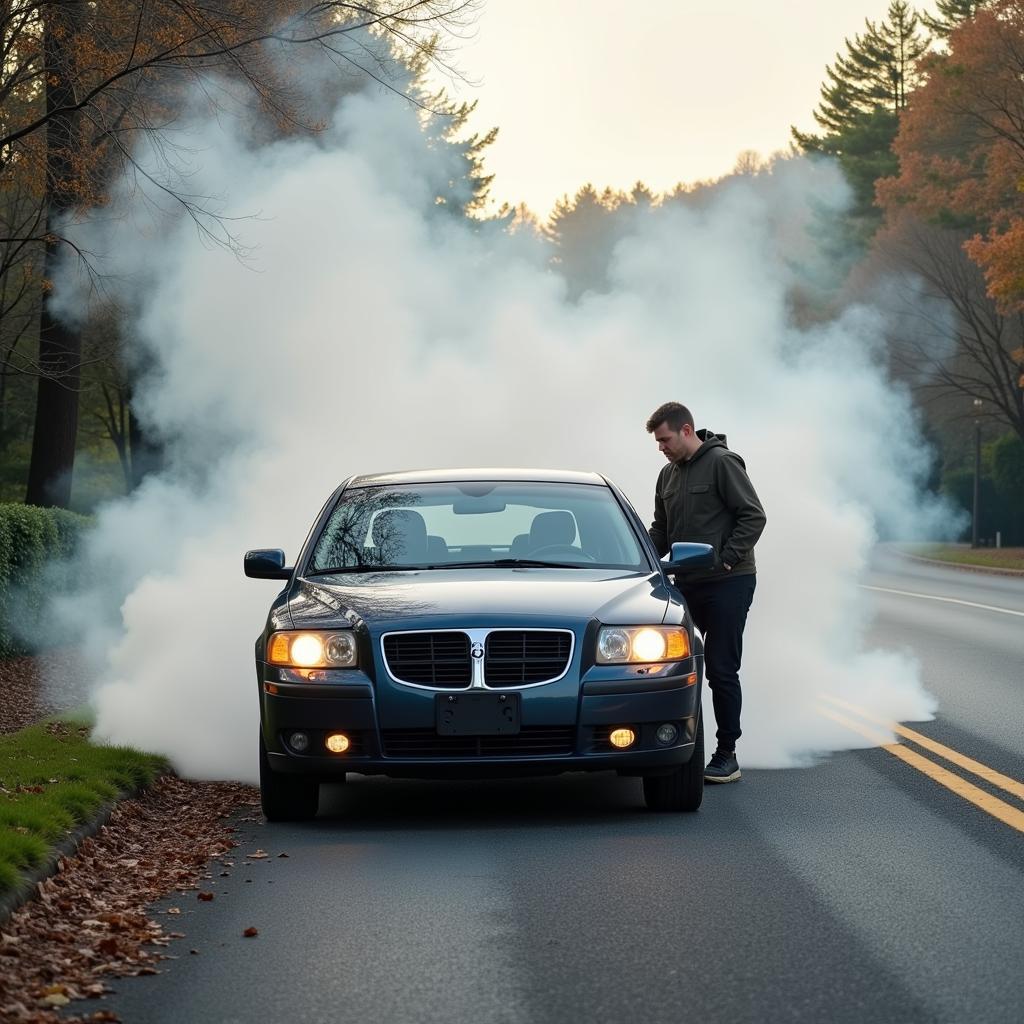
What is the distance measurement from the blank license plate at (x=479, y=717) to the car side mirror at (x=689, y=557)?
143 cm

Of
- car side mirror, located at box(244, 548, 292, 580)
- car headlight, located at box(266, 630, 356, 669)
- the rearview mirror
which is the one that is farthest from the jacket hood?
car headlight, located at box(266, 630, 356, 669)

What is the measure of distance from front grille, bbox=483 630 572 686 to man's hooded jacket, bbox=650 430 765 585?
1.75m

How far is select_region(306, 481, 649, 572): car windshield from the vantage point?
29.6 ft

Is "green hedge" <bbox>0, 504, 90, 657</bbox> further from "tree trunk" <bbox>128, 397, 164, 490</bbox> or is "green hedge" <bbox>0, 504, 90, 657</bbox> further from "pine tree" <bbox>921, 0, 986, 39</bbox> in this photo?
"pine tree" <bbox>921, 0, 986, 39</bbox>

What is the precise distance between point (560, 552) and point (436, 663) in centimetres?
138

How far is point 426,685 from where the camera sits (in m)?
7.84

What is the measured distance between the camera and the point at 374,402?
16547mm

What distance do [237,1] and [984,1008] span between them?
10561 millimetres

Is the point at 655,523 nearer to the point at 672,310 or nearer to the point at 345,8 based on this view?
the point at 345,8

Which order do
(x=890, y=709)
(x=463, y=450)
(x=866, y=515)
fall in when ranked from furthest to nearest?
(x=463, y=450) → (x=866, y=515) → (x=890, y=709)

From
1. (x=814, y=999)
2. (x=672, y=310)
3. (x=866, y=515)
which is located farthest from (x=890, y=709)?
(x=672, y=310)

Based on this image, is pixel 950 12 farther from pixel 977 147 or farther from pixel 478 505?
pixel 478 505

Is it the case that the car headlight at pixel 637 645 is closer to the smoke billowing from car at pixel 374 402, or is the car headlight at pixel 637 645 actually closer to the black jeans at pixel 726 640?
the black jeans at pixel 726 640

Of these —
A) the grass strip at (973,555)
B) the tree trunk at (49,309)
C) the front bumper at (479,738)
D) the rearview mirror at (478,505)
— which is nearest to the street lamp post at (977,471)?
the grass strip at (973,555)
